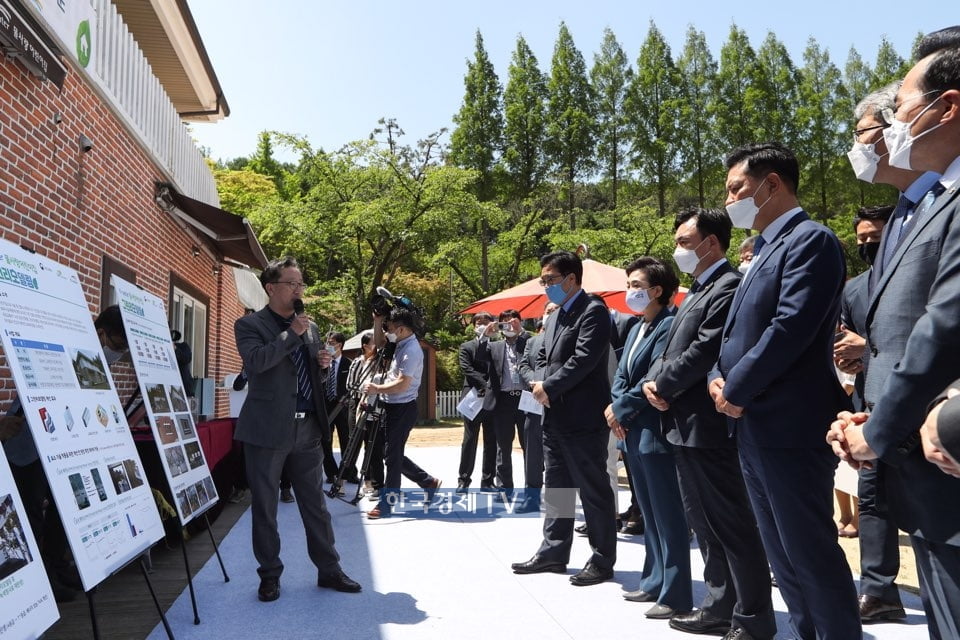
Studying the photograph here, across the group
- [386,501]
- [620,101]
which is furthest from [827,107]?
[386,501]

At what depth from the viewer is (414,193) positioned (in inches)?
949

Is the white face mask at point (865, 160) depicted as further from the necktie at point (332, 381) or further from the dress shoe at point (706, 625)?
the necktie at point (332, 381)

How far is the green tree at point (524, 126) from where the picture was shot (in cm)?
3356

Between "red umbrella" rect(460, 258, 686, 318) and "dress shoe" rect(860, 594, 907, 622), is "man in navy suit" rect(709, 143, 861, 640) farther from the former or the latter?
"red umbrella" rect(460, 258, 686, 318)

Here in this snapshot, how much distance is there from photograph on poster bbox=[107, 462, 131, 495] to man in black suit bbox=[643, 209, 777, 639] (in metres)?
2.64

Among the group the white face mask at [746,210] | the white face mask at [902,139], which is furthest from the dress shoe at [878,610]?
the white face mask at [902,139]

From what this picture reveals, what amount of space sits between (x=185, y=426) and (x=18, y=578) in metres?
2.36

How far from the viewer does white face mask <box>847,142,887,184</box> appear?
8.45 ft

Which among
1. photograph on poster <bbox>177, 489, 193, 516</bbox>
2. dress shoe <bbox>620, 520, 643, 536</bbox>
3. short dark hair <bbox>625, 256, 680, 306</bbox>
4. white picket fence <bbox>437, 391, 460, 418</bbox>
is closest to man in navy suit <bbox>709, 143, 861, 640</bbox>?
short dark hair <bbox>625, 256, 680, 306</bbox>

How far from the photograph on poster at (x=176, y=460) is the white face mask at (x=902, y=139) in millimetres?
3844

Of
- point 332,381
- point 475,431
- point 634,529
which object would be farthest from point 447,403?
point 634,529

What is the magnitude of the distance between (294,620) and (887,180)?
11.7 feet

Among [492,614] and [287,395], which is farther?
[287,395]

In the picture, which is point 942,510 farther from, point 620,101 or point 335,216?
point 620,101
